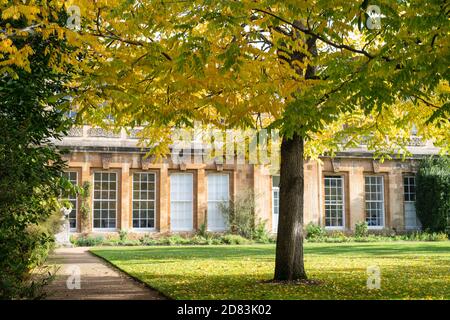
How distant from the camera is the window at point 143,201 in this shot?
2486 cm

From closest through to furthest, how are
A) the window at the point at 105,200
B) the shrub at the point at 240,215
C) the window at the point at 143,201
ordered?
the window at the point at 105,200
the window at the point at 143,201
the shrub at the point at 240,215

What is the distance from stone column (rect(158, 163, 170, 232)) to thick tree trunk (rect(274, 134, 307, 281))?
15.2 m

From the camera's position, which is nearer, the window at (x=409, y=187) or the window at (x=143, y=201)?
the window at (x=143, y=201)

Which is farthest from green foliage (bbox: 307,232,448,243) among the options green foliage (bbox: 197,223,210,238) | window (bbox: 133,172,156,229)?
window (bbox: 133,172,156,229)

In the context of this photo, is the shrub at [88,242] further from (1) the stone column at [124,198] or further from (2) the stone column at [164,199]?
(2) the stone column at [164,199]

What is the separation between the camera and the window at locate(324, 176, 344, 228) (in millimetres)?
27516

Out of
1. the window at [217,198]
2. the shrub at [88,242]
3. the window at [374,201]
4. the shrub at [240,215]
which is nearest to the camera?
the shrub at [88,242]

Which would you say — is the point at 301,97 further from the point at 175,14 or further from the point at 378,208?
the point at 378,208

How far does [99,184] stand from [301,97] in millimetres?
18924

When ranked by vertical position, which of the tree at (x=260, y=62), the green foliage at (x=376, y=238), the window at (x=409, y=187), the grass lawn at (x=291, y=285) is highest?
the tree at (x=260, y=62)

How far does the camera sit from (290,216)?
1002 cm

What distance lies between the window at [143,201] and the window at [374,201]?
10596mm

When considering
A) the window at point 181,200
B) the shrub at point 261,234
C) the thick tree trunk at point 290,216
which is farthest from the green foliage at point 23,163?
the shrub at point 261,234

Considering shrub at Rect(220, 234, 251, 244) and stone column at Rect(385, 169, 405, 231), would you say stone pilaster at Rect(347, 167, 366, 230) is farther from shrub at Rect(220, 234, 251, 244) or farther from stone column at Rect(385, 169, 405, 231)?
shrub at Rect(220, 234, 251, 244)
